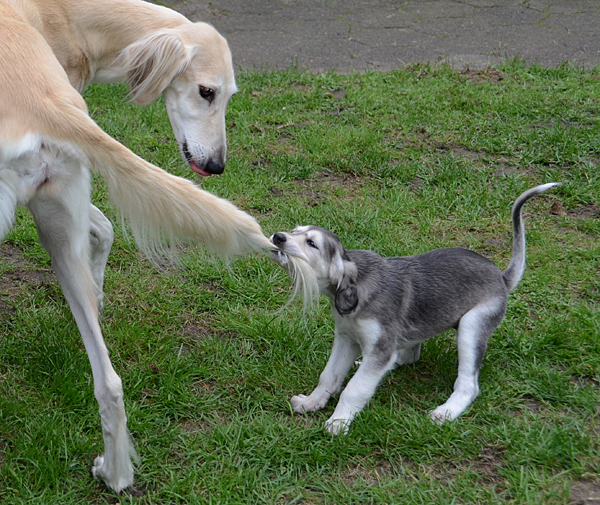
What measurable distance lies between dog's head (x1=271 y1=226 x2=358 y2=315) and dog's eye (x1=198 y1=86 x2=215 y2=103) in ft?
3.48

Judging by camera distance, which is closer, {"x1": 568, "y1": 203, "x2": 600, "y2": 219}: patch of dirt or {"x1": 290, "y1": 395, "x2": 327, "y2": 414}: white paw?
{"x1": 290, "y1": 395, "x2": 327, "y2": 414}: white paw

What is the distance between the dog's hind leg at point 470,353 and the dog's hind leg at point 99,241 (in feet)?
5.47

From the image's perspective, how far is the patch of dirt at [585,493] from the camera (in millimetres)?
2355

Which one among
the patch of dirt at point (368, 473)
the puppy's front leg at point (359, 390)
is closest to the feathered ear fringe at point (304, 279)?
the puppy's front leg at point (359, 390)

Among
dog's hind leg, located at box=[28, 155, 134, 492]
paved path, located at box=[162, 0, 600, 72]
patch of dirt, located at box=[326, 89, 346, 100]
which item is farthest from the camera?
paved path, located at box=[162, 0, 600, 72]

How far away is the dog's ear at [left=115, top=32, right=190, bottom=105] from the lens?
3197 mm

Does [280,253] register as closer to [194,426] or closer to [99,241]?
[194,426]

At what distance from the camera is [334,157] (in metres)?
4.89

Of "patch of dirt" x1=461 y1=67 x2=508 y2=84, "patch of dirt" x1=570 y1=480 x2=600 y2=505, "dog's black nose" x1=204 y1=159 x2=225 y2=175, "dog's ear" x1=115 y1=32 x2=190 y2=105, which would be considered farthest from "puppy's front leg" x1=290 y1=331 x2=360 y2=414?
"patch of dirt" x1=461 y1=67 x2=508 y2=84

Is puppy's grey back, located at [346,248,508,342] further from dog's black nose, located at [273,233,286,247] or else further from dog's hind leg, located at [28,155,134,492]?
dog's hind leg, located at [28,155,134,492]

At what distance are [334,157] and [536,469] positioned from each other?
9.44ft

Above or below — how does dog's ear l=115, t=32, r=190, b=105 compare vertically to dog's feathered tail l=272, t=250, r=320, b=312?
above

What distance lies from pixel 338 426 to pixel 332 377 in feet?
0.78

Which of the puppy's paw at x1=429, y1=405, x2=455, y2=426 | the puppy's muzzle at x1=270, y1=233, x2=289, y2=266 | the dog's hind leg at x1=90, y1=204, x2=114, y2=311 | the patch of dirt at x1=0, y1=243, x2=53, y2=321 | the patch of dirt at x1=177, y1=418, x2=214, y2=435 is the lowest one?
the patch of dirt at x1=0, y1=243, x2=53, y2=321
